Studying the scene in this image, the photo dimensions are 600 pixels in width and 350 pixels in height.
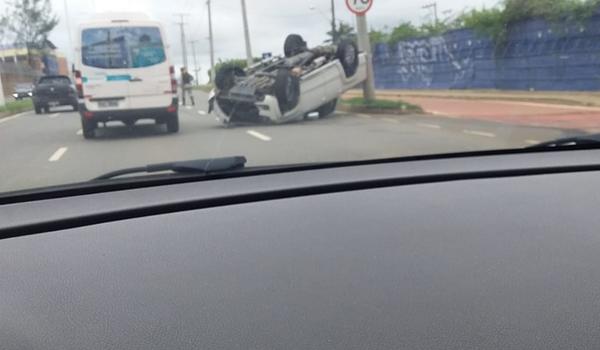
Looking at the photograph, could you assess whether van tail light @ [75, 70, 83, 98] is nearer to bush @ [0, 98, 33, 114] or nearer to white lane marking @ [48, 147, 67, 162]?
white lane marking @ [48, 147, 67, 162]

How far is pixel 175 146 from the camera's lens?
16.2 feet

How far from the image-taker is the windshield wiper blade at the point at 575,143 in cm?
333

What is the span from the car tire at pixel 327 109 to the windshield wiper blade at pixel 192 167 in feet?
13.7

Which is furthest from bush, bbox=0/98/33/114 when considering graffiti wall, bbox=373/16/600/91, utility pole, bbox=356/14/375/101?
graffiti wall, bbox=373/16/600/91

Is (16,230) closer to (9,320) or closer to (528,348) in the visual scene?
(9,320)

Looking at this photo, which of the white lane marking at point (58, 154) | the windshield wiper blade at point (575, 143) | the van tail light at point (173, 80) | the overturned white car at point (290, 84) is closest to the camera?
the windshield wiper blade at point (575, 143)

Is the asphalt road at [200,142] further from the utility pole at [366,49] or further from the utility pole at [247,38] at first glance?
the utility pole at [366,49]

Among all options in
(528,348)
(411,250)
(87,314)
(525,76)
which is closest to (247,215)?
(411,250)

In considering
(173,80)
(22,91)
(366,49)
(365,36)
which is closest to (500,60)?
(366,49)

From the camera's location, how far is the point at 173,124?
5.82 meters

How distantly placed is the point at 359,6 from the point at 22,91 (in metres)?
2.17

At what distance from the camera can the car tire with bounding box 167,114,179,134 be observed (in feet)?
18.3

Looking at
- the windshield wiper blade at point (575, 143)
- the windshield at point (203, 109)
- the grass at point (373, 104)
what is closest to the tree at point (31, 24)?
the windshield at point (203, 109)

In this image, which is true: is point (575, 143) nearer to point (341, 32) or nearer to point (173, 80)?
point (341, 32)
